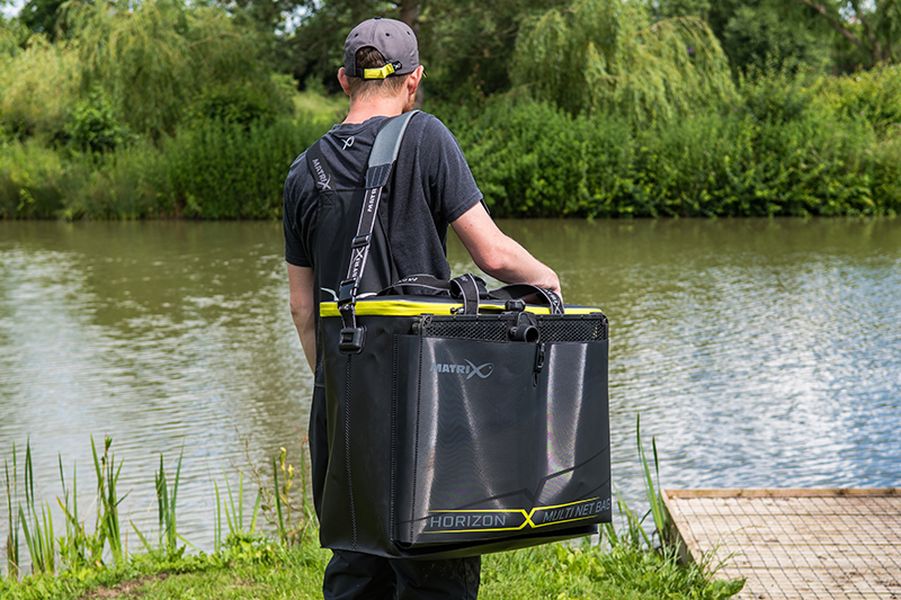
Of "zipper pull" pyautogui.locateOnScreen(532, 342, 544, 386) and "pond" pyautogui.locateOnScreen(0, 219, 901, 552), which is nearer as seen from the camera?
"zipper pull" pyautogui.locateOnScreen(532, 342, 544, 386)

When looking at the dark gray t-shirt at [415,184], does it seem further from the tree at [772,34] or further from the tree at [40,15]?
the tree at [40,15]

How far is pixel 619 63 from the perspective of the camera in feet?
71.5

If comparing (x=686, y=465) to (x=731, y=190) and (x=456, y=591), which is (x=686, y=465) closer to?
(x=456, y=591)

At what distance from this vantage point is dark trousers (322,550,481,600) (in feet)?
Result: 8.64

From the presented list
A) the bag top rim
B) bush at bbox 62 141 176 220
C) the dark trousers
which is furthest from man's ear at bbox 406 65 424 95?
bush at bbox 62 141 176 220

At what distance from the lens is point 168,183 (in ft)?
77.3

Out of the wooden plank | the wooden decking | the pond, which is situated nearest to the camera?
the wooden decking

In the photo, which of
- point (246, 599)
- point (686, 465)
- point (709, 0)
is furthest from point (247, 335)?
point (709, 0)

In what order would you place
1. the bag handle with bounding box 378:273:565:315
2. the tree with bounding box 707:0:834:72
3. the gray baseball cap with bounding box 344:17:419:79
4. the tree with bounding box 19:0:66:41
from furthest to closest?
the tree with bounding box 19:0:66:41 → the tree with bounding box 707:0:834:72 → the gray baseball cap with bounding box 344:17:419:79 → the bag handle with bounding box 378:273:565:315

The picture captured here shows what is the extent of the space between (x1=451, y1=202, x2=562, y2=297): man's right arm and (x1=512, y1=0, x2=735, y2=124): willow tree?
19140 millimetres

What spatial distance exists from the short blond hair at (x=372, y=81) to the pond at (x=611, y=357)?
A: 3159 mm

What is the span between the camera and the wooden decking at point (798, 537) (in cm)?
402

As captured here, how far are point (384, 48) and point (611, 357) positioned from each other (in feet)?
22.5

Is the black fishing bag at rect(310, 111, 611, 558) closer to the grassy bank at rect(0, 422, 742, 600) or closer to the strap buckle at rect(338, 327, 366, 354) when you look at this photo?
the strap buckle at rect(338, 327, 366, 354)
